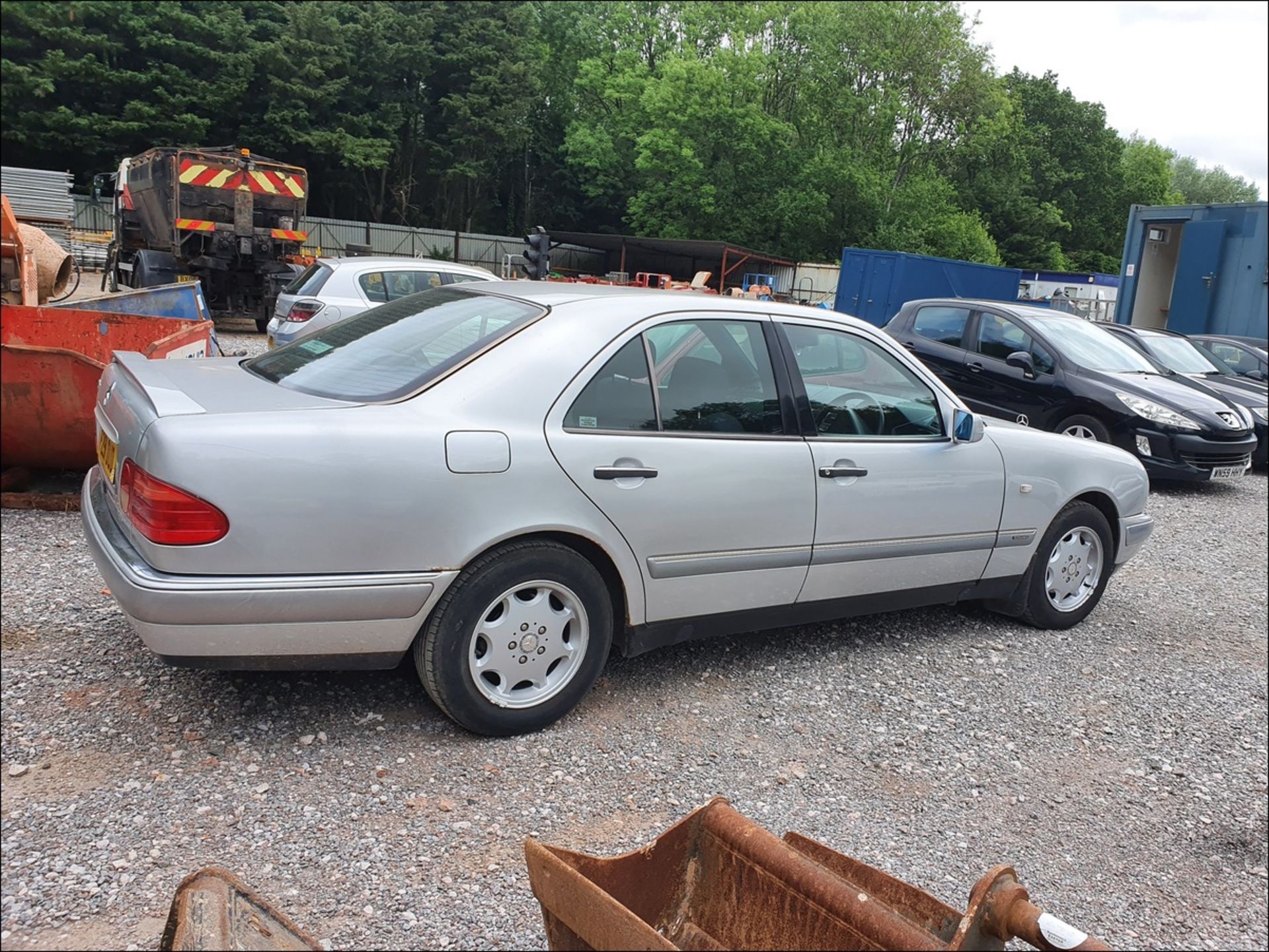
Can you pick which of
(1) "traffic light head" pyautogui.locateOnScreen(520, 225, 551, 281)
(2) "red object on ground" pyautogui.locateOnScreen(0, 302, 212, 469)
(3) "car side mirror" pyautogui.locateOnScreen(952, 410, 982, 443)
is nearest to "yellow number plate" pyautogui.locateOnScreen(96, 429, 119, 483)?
(2) "red object on ground" pyautogui.locateOnScreen(0, 302, 212, 469)

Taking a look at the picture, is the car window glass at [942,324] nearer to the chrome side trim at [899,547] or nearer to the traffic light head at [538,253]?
the chrome side trim at [899,547]

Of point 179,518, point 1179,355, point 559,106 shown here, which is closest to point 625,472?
point 179,518

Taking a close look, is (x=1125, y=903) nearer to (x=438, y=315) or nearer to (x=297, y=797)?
(x=297, y=797)

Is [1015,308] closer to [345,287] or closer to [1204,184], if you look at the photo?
[345,287]

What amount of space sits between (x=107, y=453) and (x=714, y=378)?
225 cm

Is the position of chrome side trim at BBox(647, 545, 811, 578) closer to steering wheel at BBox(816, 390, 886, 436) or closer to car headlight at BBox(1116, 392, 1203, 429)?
steering wheel at BBox(816, 390, 886, 436)

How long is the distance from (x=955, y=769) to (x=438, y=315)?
8.64 feet

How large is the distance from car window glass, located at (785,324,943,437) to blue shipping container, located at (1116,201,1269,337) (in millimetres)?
16688

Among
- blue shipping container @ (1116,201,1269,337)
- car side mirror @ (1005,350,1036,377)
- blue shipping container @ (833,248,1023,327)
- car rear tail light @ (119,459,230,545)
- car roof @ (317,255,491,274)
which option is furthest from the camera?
blue shipping container @ (833,248,1023,327)

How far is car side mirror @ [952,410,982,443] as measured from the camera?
4504 millimetres

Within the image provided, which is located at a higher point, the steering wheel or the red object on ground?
the steering wheel

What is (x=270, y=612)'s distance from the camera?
9.82 feet

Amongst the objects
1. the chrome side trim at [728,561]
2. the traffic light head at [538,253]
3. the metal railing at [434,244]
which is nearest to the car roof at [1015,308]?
the chrome side trim at [728,561]

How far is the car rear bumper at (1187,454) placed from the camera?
31.2ft
